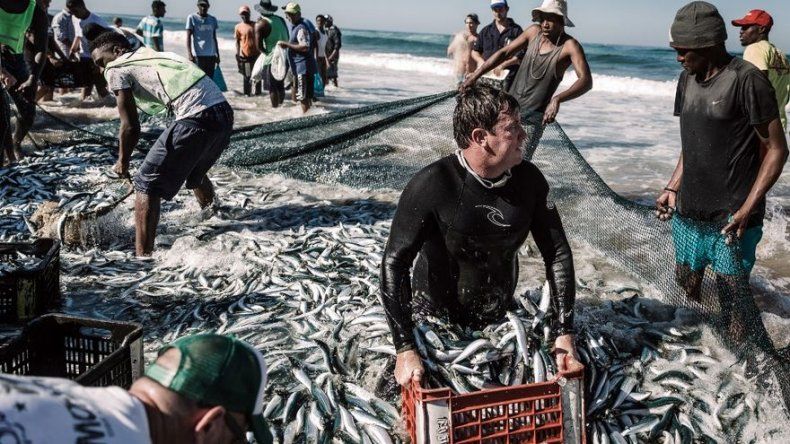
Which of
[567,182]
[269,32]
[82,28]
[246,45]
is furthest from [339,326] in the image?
[246,45]

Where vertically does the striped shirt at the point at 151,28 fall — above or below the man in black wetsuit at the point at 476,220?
above

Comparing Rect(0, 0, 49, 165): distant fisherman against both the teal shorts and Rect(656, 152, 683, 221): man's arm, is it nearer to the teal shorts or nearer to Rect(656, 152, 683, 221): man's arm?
Rect(656, 152, 683, 221): man's arm

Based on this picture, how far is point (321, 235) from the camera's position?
6.66m

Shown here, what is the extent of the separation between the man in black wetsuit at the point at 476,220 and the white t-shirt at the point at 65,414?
65.7 inches

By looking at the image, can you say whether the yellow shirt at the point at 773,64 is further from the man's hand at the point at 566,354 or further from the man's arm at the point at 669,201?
the man's hand at the point at 566,354

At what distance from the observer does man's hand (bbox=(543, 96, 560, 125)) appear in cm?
603

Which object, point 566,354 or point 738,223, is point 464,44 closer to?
point 738,223

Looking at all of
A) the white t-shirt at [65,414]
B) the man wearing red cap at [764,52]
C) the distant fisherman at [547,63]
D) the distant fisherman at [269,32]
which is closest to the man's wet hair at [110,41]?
the distant fisherman at [547,63]

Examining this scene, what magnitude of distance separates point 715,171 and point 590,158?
7915 millimetres

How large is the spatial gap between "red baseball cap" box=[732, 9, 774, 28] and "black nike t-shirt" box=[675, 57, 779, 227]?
284 centimetres

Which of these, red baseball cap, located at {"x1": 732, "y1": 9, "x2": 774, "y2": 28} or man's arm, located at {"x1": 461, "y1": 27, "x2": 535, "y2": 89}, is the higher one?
red baseball cap, located at {"x1": 732, "y1": 9, "x2": 774, "y2": 28}

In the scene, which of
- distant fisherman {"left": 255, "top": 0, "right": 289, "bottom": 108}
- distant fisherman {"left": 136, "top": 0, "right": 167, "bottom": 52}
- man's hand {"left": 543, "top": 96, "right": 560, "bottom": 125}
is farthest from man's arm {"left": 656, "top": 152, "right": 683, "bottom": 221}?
distant fisherman {"left": 136, "top": 0, "right": 167, "bottom": 52}

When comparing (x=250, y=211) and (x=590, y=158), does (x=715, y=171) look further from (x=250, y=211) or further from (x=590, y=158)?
(x=590, y=158)

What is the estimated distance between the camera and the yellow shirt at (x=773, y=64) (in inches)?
256
